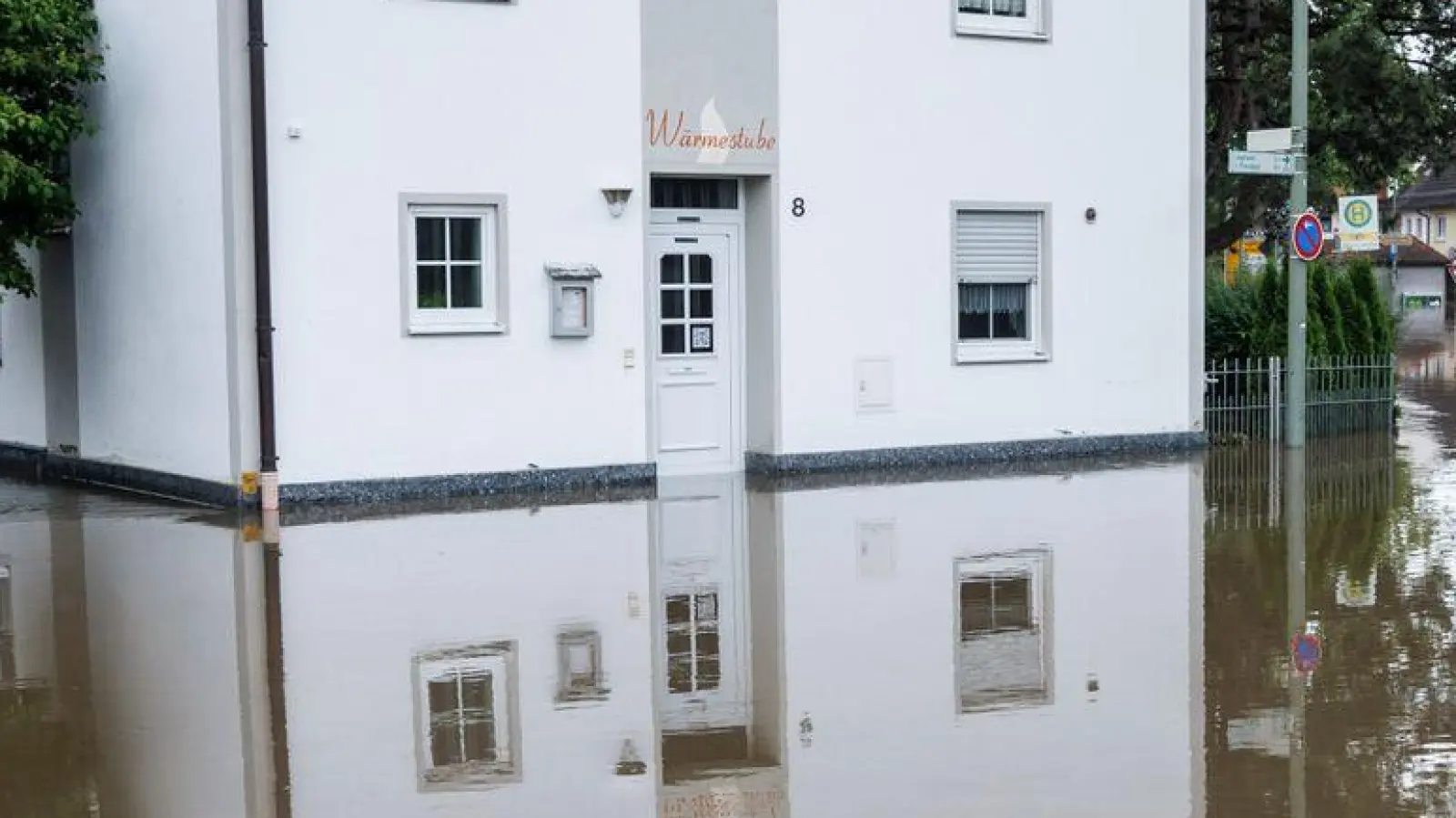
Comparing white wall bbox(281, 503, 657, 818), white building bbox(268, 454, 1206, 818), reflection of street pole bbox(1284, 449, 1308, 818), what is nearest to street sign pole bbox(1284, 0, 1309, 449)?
reflection of street pole bbox(1284, 449, 1308, 818)

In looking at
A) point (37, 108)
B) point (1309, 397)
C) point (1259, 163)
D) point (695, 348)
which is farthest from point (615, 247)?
point (1309, 397)

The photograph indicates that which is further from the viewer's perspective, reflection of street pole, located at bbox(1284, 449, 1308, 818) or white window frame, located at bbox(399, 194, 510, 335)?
white window frame, located at bbox(399, 194, 510, 335)

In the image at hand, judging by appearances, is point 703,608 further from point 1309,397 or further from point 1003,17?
point 1309,397

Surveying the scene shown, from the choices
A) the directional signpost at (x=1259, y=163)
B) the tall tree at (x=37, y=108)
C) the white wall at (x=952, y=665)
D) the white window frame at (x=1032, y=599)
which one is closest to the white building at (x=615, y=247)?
the tall tree at (x=37, y=108)

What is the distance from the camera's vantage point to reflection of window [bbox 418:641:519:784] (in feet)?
23.3

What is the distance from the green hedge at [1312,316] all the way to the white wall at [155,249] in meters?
11.2

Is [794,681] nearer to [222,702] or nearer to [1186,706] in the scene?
[1186,706]

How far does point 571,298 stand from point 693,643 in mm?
6560

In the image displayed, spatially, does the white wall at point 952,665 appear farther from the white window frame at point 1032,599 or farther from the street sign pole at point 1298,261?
the street sign pole at point 1298,261

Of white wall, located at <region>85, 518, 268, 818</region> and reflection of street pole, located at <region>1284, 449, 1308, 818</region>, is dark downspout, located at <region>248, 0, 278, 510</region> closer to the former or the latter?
white wall, located at <region>85, 518, 268, 818</region>

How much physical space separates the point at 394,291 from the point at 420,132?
1.21 meters

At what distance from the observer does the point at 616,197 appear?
621 inches

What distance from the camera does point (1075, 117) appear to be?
60.0 feet

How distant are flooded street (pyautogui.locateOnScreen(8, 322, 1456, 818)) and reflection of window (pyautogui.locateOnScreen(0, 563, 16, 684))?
0.09ft
